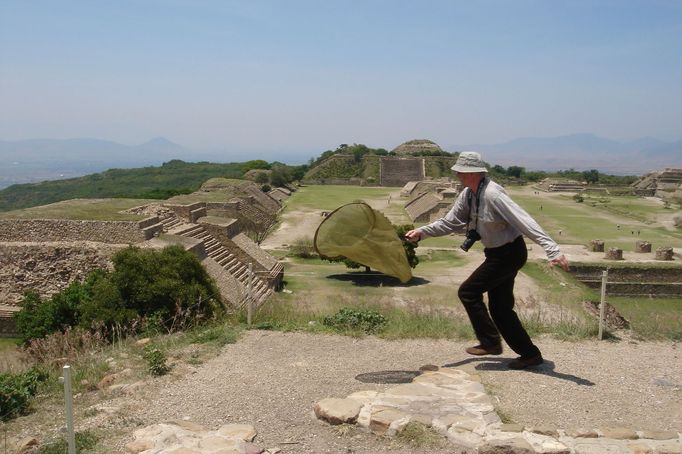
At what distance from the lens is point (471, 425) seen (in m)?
4.06

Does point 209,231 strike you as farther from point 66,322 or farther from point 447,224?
point 447,224

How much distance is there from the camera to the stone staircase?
17281 millimetres

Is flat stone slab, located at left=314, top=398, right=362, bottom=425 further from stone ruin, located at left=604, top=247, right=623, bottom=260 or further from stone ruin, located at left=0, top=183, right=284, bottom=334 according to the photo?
stone ruin, located at left=604, top=247, right=623, bottom=260

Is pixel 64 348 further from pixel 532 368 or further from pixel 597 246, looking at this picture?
pixel 597 246

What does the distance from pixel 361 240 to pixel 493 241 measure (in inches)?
58.4

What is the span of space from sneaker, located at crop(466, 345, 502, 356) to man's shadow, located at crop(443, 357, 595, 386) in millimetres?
85

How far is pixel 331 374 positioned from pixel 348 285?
1376 cm

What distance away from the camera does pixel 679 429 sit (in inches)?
166

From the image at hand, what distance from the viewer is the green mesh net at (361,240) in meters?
6.02

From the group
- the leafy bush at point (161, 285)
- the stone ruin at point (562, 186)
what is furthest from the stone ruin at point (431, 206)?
the leafy bush at point (161, 285)

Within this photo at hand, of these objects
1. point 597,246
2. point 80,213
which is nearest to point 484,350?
point 80,213

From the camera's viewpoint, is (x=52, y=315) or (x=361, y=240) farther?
(x=52, y=315)

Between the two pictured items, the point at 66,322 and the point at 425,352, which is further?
the point at 66,322

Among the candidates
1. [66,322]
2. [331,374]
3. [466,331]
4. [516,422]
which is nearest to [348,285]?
[66,322]
